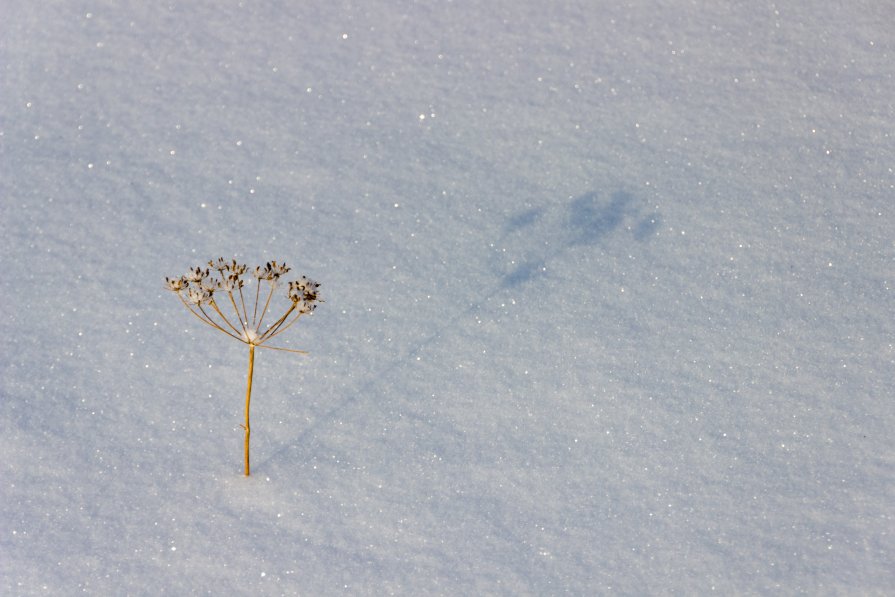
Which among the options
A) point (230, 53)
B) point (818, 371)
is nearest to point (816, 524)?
point (818, 371)

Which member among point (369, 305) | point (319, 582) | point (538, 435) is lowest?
point (319, 582)

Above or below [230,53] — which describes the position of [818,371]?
below

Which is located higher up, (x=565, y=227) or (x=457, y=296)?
(x=565, y=227)

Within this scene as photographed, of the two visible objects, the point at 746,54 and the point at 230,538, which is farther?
the point at 746,54

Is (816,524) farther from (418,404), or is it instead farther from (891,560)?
(418,404)

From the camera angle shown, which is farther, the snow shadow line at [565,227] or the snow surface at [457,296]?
the snow shadow line at [565,227]

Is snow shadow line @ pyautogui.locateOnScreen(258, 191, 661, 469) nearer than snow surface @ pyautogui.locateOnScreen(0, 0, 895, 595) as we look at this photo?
No
